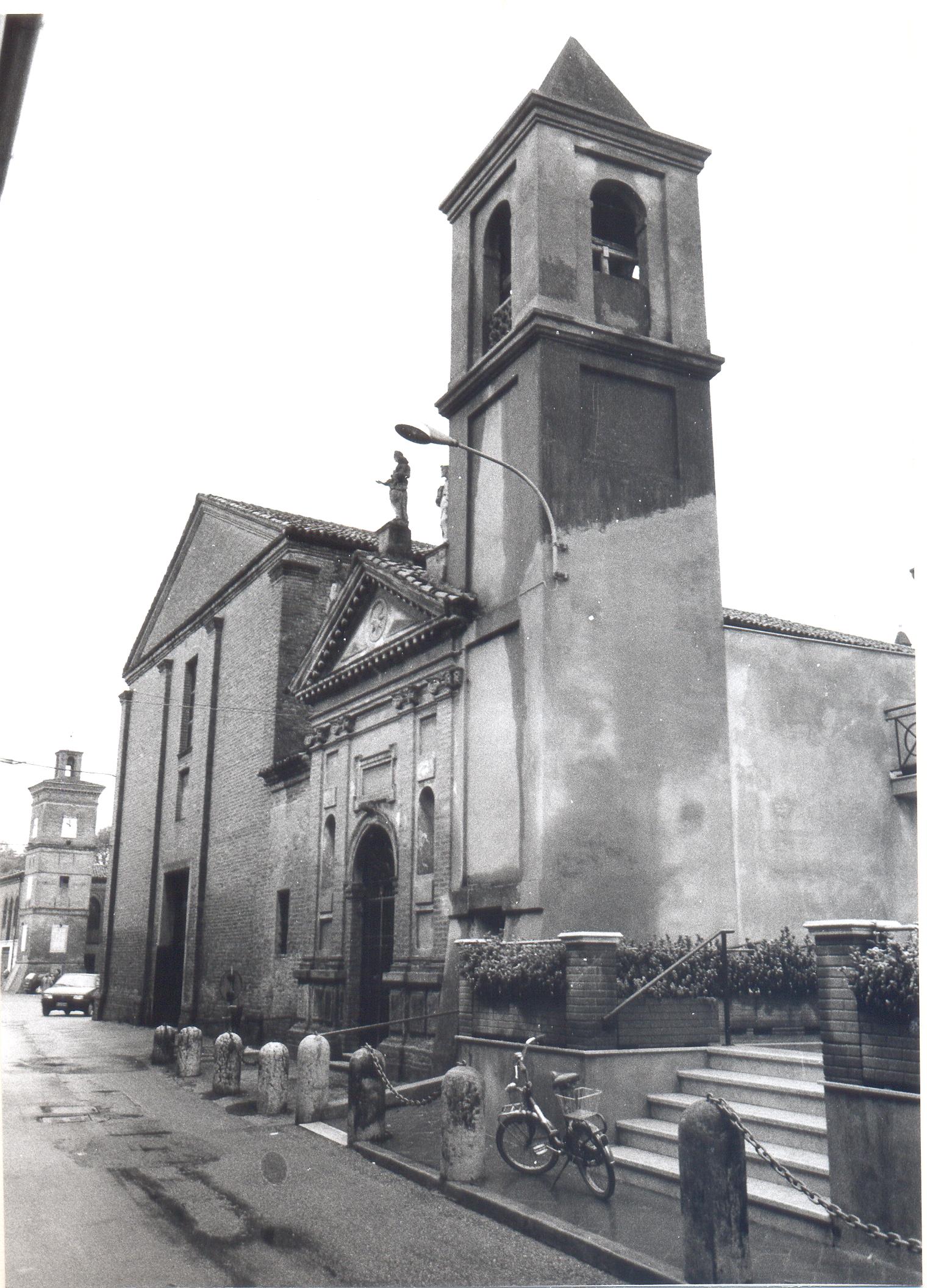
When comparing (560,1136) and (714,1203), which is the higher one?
(714,1203)

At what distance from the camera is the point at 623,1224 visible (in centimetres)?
657

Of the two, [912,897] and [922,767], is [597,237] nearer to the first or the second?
[912,897]

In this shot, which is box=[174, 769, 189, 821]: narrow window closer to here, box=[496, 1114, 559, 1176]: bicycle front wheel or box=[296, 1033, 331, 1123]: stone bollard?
box=[296, 1033, 331, 1123]: stone bollard

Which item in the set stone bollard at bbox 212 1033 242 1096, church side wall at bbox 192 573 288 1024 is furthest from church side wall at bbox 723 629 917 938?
church side wall at bbox 192 573 288 1024

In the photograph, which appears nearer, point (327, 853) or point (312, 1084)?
point (312, 1084)

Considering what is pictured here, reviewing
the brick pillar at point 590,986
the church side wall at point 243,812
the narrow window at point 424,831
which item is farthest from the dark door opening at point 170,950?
the brick pillar at point 590,986

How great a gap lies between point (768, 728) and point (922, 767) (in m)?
7.34

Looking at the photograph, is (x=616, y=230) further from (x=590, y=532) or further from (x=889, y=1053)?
(x=889, y=1053)

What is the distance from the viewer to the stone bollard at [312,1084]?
422 inches

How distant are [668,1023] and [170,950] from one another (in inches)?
674

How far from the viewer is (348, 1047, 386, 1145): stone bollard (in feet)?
31.4

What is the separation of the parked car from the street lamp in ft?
70.1

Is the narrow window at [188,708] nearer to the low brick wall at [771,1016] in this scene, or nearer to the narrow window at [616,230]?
the narrow window at [616,230]

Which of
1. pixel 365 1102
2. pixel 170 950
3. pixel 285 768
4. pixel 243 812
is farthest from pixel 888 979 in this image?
pixel 170 950
